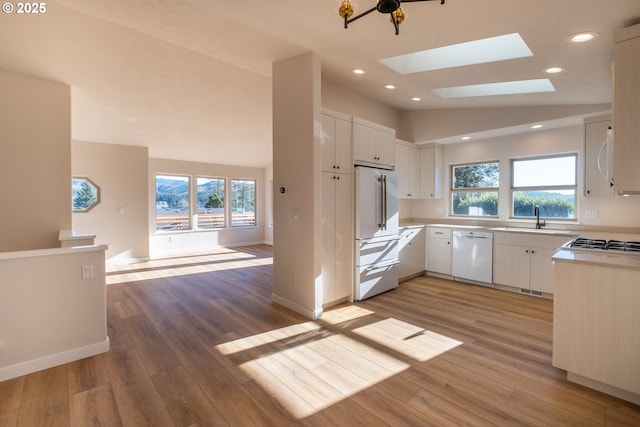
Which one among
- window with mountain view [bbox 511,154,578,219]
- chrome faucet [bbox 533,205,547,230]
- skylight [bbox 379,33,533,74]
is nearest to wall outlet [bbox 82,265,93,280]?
skylight [bbox 379,33,533,74]

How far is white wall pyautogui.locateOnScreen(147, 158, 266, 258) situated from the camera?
7.41m

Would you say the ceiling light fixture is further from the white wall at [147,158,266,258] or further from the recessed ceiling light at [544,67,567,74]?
the white wall at [147,158,266,258]

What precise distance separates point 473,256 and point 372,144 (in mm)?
2471

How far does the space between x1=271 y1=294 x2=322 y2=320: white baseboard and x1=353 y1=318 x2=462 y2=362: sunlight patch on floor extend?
1.65ft

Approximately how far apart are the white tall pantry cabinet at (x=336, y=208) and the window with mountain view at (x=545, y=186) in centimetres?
302

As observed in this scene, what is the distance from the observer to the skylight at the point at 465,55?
2803mm

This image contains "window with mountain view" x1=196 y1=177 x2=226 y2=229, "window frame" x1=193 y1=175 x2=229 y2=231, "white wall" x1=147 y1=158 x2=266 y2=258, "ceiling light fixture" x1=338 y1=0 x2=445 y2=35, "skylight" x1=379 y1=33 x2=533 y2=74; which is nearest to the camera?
"ceiling light fixture" x1=338 y1=0 x2=445 y2=35

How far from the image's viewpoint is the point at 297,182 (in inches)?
138

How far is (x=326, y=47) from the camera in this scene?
10.2ft

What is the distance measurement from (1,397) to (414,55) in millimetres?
4790

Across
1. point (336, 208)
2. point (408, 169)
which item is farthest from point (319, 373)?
point (408, 169)

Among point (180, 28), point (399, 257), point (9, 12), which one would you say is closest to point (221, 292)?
point (399, 257)

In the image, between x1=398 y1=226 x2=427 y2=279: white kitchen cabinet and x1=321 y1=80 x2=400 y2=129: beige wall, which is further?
x1=398 y1=226 x2=427 y2=279: white kitchen cabinet

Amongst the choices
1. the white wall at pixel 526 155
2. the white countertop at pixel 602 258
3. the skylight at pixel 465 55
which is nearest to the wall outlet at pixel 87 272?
the skylight at pixel 465 55
